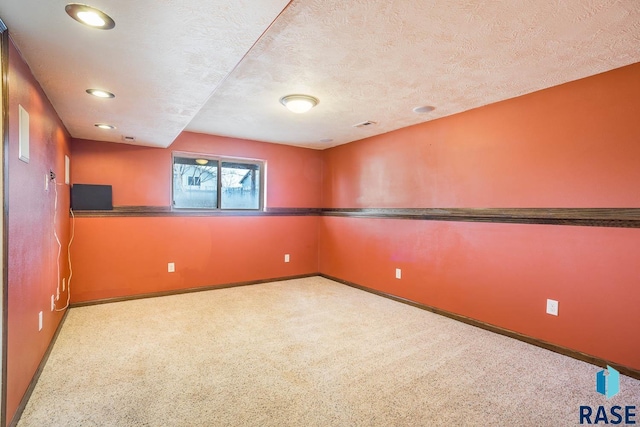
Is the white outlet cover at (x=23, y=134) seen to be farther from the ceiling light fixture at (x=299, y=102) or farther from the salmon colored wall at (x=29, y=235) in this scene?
the ceiling light fixture at (x=299, y=102)

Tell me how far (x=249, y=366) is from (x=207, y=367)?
0.30 metres

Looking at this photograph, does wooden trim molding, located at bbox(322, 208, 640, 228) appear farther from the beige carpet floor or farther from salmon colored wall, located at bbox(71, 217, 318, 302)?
salmon colored wall, located at bbox(71, 217, 318, 302)

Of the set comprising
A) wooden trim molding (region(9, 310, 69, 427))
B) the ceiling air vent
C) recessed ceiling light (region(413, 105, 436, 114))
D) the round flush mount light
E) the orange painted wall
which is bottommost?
wooden trim molding (region(9, 310, 69, 427))

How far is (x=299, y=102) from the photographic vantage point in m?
2.91

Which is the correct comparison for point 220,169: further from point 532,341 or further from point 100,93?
point 532,341

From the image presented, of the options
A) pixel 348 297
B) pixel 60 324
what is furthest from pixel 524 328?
pixel 60 324

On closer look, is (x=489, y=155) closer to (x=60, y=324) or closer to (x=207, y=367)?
(x=207, y=367)

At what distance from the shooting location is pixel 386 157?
4258mm

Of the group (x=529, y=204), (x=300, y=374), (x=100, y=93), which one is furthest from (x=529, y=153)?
(x=100, y=93)

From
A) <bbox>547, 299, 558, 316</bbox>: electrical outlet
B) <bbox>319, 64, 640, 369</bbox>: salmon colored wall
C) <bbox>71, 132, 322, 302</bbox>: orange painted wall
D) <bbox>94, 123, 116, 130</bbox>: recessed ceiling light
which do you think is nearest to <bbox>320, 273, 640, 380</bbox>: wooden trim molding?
<bbox>319, 64, 640, 369</bbox>: salmon colored wall

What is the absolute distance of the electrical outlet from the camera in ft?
8.64

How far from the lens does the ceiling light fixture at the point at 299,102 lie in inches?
114

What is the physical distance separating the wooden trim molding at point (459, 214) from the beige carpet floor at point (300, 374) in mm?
1072

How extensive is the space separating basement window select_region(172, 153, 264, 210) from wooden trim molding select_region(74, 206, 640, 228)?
164 millimetres
